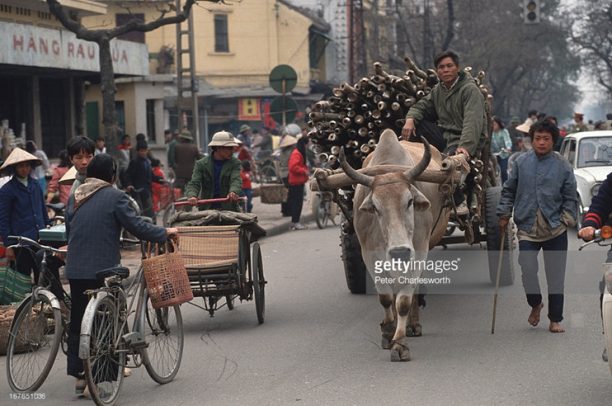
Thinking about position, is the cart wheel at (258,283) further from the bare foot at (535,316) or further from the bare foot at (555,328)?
the bare foot at (555,328)

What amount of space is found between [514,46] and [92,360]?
51837mm

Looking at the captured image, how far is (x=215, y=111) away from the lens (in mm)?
50719

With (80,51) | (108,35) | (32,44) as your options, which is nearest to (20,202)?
(108,35)

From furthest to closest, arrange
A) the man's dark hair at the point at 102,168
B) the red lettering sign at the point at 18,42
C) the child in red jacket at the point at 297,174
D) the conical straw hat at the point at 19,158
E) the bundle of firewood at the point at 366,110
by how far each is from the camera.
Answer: the child in red jacket at the point at 297,174 → the red lettering sign at the point at 18,42 → the bundle of firewood at the point at 366,110 → the conical straw hat at the point at 19,158 → the man's dark hair at the point at 102,168

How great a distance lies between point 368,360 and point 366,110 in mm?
3147

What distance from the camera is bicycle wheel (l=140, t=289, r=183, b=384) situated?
858 cm

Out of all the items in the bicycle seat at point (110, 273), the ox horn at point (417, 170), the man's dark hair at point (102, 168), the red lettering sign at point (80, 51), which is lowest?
the bicycle seat at point (110, 273)

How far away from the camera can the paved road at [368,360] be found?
7.96 meters

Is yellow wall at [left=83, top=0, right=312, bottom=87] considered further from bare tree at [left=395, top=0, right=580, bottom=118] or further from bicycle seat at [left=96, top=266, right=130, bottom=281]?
bicycle seat at [left=96, top=266, right=130, bottom=281]

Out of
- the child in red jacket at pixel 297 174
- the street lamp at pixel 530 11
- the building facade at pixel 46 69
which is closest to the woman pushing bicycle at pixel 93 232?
the child in red jacket at pixel 297 174

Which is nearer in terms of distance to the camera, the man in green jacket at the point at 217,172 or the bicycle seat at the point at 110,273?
the bicycle seat at the point at 110,273

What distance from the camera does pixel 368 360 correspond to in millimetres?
9188

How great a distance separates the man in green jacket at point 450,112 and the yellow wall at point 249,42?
3966 centimetres

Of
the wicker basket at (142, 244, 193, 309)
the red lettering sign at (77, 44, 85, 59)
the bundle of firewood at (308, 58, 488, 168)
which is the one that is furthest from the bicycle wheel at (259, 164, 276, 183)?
the wicker basket at (142, 244, 193, 309)
